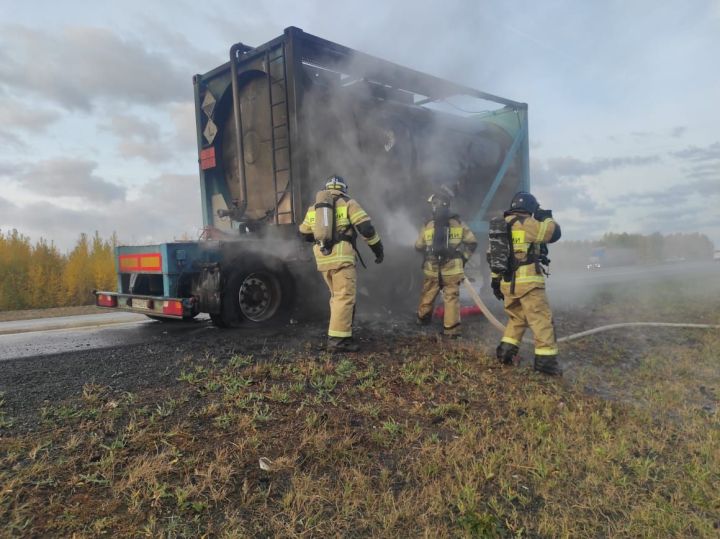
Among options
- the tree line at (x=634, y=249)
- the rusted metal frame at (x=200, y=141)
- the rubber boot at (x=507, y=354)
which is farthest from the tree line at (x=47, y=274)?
the tree line at (x=634, y=249)

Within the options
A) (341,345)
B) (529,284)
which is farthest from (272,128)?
(529,284)

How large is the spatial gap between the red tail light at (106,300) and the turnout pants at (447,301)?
12.4ft

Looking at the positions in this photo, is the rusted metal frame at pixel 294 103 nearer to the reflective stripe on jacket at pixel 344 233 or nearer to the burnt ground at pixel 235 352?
the reflective stripe on jacket at pixel 344 233

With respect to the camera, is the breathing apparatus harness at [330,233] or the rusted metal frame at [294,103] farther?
the rusted metal frame at [294,103]

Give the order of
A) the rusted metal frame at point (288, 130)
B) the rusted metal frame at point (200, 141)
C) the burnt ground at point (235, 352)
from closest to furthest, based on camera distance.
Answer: the burnt ground at point (235, 352), the rusted metal frame at point (288, 130), the rusted metal frame at point (200, 141)

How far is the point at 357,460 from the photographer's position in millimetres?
2705

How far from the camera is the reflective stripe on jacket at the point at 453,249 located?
6109 millimetres

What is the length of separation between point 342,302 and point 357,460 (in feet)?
7.42

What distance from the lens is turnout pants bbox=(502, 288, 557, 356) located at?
15.1 ft

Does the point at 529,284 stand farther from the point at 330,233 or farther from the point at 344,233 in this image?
the point at 330,233

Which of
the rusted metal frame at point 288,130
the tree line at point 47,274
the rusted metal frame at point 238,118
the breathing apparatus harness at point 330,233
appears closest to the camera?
the breathing apparatus harness at point 330,233

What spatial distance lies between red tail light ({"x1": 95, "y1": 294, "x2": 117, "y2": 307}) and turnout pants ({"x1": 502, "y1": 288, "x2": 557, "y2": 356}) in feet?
15.2

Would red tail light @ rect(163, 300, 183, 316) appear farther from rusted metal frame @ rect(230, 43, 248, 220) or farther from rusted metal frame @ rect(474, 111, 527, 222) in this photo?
rusted metal frame @ rect(474, 111, 527, 222)

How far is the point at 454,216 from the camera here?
20.7 feet
